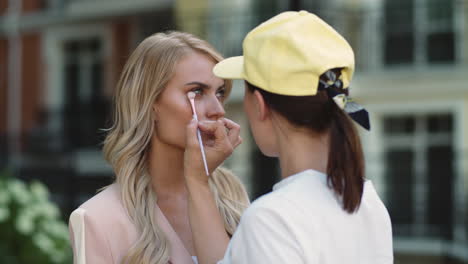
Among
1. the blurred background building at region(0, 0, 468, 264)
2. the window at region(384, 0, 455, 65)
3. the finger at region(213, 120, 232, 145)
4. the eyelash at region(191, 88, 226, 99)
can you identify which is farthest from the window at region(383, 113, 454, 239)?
the finger at region(213, 120, 232, 145)

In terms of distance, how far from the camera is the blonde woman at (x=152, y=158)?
7.50ft

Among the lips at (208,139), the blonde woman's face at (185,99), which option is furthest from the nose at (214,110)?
the lips at (208,139)

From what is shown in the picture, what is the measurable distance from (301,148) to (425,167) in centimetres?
1025

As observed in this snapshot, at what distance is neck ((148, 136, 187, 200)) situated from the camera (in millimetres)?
2574

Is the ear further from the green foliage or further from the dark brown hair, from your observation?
the green foliage

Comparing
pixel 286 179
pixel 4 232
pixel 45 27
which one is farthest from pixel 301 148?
pixel 45 27

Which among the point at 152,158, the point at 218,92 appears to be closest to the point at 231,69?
the point at 218,92

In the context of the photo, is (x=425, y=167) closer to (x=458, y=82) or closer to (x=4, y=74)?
(x=458, y=82)

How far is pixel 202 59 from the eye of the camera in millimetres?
2525

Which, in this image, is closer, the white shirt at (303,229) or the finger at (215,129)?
the white shirt at (303,229)

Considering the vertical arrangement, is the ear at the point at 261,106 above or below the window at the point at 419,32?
above

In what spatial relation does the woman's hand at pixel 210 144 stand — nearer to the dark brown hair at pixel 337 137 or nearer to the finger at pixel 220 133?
the finger at pixel 220 133

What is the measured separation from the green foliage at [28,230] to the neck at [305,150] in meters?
4.50

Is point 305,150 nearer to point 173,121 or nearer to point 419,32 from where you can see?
point 173,121
